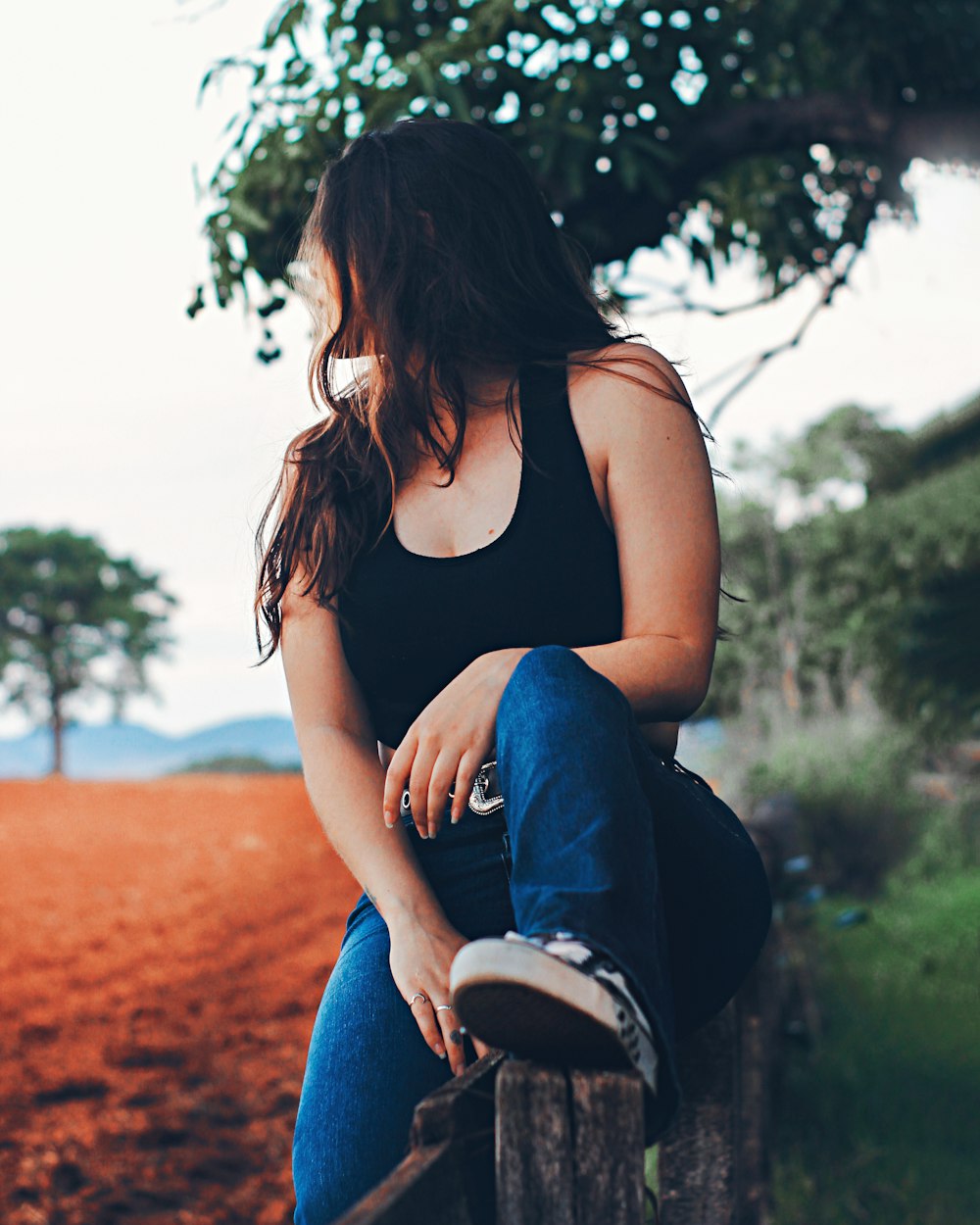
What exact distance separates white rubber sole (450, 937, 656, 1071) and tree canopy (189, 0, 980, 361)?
2237 mm

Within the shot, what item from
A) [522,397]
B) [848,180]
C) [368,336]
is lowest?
[522,397]

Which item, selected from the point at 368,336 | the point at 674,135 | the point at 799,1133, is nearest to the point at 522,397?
the point at 368,336

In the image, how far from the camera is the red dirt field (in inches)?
141

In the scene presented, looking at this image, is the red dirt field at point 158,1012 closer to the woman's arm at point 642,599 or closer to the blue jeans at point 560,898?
the blue jeans at point 560,898

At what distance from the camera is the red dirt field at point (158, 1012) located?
3592 millimetres

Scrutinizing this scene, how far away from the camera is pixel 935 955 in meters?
5.51

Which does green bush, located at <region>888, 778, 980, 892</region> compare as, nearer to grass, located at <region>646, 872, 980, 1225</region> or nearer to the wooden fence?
grass, located at <region>646, 872, 980, 1225</region>

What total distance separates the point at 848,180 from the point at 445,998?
12.8 feet

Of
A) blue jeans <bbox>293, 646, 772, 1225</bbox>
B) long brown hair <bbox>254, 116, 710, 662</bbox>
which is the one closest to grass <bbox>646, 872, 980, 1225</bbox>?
blue jeans <bbox>293, 646, 772, 1225</bbox>

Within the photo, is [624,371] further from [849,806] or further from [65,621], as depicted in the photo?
[65,621]

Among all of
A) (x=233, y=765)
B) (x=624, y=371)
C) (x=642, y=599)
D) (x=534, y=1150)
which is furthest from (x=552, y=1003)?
(x=233, y=765)

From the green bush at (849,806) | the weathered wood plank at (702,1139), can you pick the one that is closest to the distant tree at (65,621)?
the green bush at (849,806)

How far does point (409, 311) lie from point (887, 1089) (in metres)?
3.30

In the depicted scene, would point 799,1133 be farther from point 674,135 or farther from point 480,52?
point 480,52
